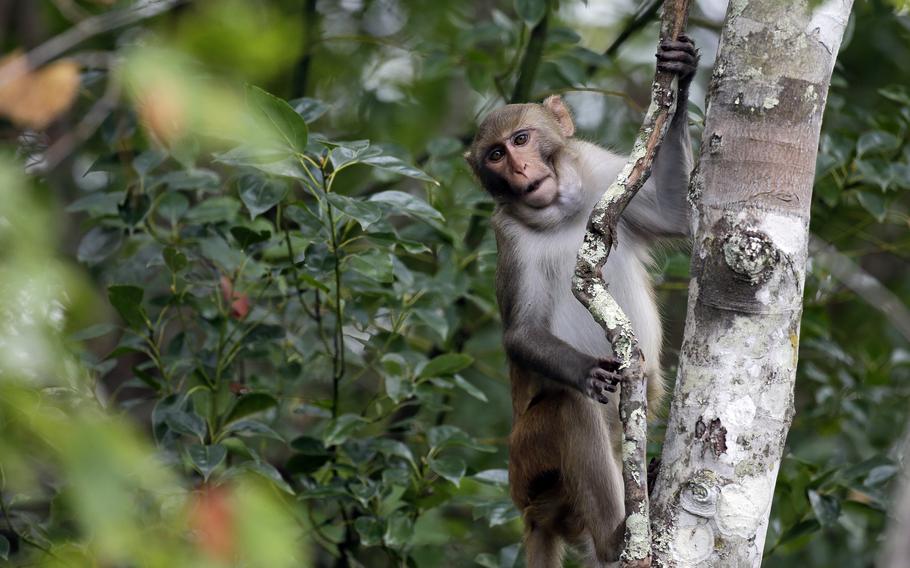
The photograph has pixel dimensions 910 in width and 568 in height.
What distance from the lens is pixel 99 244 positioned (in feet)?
18.8

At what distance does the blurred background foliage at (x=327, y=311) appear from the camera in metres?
4.14

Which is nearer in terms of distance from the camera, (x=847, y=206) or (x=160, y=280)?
(x=160, y=280)

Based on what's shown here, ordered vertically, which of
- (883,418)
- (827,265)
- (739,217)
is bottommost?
(883,418)

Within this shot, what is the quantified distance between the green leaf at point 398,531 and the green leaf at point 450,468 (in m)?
0.29

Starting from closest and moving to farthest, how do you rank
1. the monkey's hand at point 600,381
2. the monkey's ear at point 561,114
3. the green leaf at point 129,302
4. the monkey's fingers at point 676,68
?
the monkey's fingers at point 676,68, the monkey's hand at point 600,381, the green leaf at point 129,302, the monkey's ear at point 561,114

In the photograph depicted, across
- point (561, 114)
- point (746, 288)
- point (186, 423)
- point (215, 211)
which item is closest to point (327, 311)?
point (215, 211)

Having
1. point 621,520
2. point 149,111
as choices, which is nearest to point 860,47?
point 621,520

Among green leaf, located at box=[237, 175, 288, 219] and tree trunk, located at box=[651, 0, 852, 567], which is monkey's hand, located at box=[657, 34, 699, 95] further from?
green leaf, located at box=[237, 175, 288, 219]

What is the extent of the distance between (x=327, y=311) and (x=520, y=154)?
4.69ft

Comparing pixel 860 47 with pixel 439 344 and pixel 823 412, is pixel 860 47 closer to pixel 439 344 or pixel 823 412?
pixel 823 412

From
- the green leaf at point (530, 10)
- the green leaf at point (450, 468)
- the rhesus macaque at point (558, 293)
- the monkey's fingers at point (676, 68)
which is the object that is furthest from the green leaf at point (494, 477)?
the green leaf at point (530, 10)

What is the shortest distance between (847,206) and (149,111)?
213 inches

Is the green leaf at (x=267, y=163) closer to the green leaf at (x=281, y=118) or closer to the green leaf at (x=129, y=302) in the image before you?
the green leaf at (x=281, y=118)

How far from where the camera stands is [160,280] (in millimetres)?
5762
